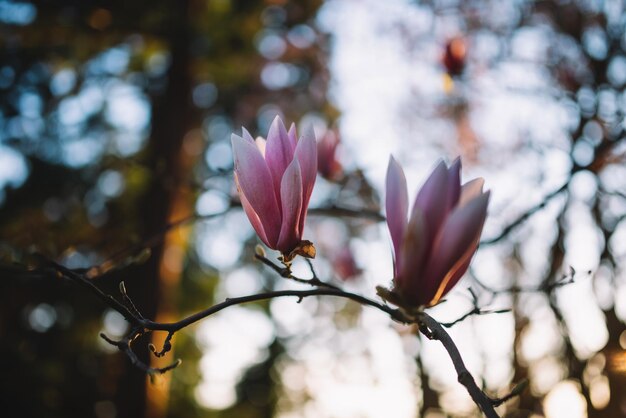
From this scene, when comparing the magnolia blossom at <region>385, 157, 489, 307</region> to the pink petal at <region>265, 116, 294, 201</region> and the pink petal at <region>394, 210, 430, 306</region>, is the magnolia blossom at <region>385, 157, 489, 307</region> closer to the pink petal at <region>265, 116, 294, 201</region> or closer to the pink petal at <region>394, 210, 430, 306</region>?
the pink petal at <region>394, 210, 430, 306</region>

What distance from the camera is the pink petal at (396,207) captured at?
24.9 inches

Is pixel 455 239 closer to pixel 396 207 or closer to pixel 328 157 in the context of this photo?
pixel 396 207

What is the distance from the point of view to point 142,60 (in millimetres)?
5316

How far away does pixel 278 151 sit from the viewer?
774 mm

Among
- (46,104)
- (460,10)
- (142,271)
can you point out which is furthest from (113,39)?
(460,10)

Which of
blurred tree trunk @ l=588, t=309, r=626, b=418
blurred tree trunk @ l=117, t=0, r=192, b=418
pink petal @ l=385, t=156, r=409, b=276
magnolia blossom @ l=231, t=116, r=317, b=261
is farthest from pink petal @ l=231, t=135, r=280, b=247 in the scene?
blurred tree trunk @ l=117, t=0, r=192, b=418

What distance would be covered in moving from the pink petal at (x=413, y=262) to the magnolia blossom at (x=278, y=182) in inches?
7.7

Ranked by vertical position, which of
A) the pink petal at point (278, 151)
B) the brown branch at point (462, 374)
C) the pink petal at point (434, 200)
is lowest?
the brown branch at point (462, 374)

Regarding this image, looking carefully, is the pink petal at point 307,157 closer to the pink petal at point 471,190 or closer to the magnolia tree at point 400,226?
the magnolia tree at point 400,226

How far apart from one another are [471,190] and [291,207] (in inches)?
10.1

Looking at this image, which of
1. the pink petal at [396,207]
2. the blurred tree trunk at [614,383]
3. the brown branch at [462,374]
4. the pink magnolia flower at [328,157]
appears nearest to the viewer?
the brown branch at [462,374]

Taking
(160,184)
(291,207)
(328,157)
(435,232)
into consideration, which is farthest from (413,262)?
(160,184)

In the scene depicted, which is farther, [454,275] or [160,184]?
[160,184]

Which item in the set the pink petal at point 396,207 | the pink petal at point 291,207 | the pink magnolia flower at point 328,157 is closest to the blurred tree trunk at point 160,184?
the pink magnolia flower at point 328,157
